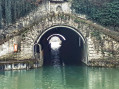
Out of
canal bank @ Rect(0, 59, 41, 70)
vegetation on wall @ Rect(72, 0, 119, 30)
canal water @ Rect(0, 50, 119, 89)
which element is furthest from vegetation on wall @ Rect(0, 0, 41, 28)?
canal water @ Rect(0, 50, 119, 89)

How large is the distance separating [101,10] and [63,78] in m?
13.6

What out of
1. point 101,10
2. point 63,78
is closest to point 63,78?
point 63,78

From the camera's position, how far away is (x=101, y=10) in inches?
1304

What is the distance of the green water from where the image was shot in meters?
20.0

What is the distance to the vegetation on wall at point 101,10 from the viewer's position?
3228 cm

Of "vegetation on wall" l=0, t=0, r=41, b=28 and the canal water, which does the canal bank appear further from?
"vegetation on wall" l=0, t=0, r=41, b=28

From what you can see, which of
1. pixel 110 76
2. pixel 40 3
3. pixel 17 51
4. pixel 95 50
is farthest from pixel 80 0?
pixel 110 76

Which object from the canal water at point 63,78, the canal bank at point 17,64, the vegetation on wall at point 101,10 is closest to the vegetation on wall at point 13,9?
the vegetation on wall at point 101,10

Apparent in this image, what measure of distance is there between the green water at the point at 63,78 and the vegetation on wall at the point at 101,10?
7715 mm

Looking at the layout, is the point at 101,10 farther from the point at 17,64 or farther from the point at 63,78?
the point at 17,64

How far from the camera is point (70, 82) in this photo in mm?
21297

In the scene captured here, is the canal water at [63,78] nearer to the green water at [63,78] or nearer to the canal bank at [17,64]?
the green water at [63,78]

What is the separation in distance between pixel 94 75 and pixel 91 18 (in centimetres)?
1143

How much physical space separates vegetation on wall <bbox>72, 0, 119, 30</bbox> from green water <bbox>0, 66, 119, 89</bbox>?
25.3ft
